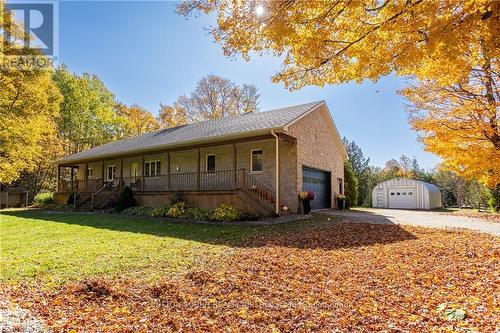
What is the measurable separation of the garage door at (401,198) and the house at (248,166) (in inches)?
417

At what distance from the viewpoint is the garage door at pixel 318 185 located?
15.0m

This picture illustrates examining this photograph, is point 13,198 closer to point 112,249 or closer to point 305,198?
point 112,249

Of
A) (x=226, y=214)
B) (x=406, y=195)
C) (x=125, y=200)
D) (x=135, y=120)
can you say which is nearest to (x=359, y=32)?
(x=226, y=214)

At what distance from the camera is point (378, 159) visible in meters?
56.7

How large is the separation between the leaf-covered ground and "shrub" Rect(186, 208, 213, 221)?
5945 mm

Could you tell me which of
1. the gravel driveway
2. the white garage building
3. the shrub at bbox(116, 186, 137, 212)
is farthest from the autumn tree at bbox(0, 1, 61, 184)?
the white garage building

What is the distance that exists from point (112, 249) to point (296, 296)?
453 cm

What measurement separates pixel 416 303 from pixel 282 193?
1003 cm

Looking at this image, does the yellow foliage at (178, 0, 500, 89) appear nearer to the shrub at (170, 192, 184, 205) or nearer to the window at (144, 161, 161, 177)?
the shrub at (170, 192, 184, 205)

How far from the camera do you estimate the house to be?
41.3 feet

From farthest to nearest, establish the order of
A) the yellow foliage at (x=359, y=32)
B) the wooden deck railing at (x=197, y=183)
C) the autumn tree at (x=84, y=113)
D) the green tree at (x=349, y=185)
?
1. the autumn tree at (x=84, y=113)
2. the green tree at (x=349, y=185)
3. the wooden deck railing at (x=197, y=183)
4. the yellow foliage at (x=359, y=32)

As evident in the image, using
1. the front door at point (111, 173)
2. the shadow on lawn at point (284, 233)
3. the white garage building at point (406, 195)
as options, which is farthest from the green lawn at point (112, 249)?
the white garage building at point (406, 195)

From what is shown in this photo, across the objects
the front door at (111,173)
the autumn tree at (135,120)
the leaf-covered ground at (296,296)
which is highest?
the autumn tree at (135,120)

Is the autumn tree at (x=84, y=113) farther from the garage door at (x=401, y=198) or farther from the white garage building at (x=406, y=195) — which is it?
the garage door at (x=401, y=198)
